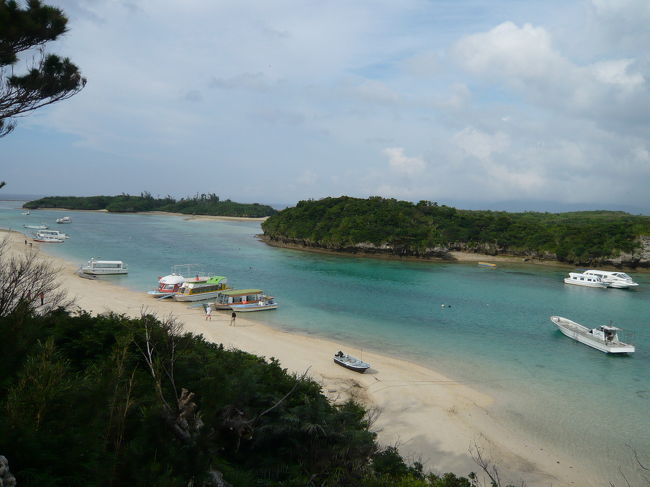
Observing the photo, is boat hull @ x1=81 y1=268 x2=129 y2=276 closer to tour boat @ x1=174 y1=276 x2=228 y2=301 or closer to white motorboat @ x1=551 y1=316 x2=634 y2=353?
tour boat @ x1=174 y1=276 x2=228 y2=301

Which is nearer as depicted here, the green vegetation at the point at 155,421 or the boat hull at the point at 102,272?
the green vegetation at the point at 155,421

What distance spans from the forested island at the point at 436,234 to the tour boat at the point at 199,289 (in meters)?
29.3

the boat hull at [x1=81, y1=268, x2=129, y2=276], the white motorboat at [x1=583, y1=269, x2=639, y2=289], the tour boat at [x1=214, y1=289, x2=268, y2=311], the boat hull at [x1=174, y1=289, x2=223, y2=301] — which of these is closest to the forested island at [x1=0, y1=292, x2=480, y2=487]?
the tour boat at [x1=214, y1=289, x2=268, y2=311]

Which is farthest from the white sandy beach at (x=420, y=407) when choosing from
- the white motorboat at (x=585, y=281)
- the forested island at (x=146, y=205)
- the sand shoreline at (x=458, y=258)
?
the forested island at (x=146, y=205)

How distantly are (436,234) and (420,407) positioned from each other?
4780 centimetres

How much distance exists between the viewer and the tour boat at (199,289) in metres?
30.7

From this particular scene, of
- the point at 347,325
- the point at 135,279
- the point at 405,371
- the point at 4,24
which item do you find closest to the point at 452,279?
the point at 347,325

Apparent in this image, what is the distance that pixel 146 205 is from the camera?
15650 cm

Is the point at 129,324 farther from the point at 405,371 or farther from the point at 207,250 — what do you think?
the point at 207,250

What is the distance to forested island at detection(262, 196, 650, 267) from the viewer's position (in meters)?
56.5

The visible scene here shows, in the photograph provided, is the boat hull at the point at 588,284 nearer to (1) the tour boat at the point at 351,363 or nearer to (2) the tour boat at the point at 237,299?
(2) the tour boat at the point at 237,299

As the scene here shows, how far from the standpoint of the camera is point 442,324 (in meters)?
27.0

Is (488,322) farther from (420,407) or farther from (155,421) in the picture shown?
(155,421)

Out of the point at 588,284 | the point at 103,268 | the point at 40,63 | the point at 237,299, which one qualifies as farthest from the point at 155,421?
the point at 588,284
